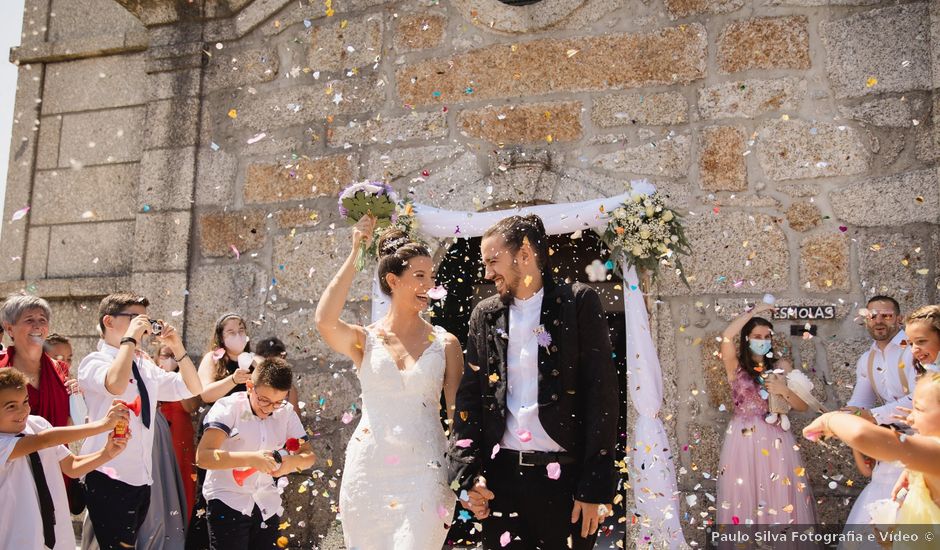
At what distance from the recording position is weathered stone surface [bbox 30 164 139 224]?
696cm

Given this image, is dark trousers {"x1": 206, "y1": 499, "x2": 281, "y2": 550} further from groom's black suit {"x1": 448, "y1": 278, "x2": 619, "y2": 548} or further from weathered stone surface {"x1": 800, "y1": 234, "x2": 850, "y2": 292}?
weathered stone surface {"x1": 800, "y1": 234, "x2": 850, "y2": 292}

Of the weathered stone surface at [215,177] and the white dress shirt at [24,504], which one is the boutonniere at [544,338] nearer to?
the white dress shirt at [24,504]

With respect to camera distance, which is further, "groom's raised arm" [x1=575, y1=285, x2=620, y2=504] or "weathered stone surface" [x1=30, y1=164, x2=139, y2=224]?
"weathered stone surface" [x1=30, y1=164, x2=139, y2=224]

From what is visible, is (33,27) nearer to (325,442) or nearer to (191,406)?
(191,406)

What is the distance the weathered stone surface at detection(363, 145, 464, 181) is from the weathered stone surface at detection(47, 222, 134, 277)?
230cm

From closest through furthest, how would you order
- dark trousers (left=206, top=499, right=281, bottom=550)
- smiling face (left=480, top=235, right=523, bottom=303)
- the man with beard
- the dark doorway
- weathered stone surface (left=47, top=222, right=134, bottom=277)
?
smiling face (left=480, top=235, right=523, bottom=303) → dark trousers (left=206, top=499, right=281, bottom=550) → the man with beard → the dark doorway → weathered stone surface (left=47, top=222, right=134, bottom=277)

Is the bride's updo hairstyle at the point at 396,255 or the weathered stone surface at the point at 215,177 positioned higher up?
the weathered stone surface at the point at 215,177

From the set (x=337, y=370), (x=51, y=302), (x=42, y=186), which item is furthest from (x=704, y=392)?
(x=42, y=186)

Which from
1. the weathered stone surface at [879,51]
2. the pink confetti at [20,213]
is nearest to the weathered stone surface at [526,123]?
the weathered stone surface at [879,51]

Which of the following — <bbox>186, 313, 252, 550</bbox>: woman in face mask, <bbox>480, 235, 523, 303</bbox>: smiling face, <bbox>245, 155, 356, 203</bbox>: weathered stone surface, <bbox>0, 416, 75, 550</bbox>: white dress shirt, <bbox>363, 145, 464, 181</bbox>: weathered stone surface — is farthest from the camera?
<bbox>245, 155, 356, 203</bbox>: weathered stone surface

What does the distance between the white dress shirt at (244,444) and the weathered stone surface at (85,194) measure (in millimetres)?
3532

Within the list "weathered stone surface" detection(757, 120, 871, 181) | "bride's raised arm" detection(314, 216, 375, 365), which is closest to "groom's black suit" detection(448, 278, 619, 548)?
"bride's raised arm" detection(314, 216, 375, 365)

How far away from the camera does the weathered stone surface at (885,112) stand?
5172mm

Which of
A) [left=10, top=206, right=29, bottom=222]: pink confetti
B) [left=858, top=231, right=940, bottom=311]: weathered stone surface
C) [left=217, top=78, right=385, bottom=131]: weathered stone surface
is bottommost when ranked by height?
[left=858, top=231, right=940, bottom=311]: weathered stone surface
